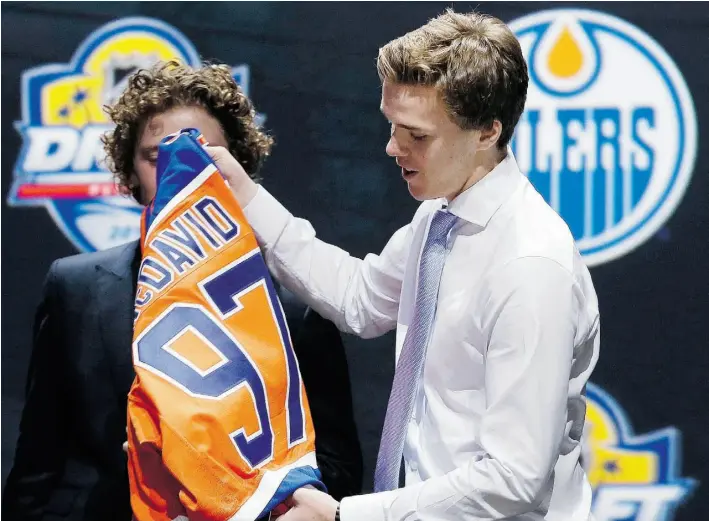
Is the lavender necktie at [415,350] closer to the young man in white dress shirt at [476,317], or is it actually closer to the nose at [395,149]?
the young man in white dress shirt at [476,317]

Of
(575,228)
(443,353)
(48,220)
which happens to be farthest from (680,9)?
(48,220)

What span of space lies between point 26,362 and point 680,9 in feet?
5.91

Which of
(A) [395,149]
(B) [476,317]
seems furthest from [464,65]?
(B) [476,317]

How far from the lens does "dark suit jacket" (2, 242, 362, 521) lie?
6.91 feet

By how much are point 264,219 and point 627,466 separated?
3.58ft

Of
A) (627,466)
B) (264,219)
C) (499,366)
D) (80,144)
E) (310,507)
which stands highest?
(80,144)

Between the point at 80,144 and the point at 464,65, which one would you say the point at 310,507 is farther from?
the point at 80,144

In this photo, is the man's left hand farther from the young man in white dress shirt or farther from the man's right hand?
the man's right hand

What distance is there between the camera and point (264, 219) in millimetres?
1991

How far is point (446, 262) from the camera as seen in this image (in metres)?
1.76

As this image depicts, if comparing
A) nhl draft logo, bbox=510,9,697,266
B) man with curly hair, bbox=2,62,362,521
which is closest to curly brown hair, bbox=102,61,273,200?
man with curly hair, bbox=2,62,362,521

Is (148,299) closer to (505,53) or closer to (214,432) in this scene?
(214,432)

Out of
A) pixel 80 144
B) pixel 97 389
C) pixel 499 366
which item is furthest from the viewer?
pixel 80 144

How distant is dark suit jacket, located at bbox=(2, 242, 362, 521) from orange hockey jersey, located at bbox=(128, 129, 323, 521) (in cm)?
24
